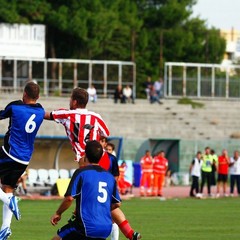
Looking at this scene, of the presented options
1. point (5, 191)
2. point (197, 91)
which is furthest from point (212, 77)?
point (5, 191)

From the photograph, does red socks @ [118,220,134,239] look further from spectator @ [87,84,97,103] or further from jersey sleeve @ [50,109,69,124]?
spectator @ [87,84,97,103]

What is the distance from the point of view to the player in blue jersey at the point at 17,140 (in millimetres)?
15898

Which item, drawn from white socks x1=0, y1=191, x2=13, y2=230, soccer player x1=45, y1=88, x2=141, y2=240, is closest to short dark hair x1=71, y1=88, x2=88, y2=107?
soccer player x1=45, y1=88, x2=141, y2=240

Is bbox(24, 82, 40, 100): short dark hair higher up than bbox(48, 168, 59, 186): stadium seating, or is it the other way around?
bbox(24, 82, 40, 100): short dark hair

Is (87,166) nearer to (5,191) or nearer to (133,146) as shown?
(5,191)

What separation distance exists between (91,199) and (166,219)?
43.2ft

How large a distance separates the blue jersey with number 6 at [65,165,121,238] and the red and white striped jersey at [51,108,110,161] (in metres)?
3.10

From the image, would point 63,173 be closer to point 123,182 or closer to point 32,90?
point 123,182

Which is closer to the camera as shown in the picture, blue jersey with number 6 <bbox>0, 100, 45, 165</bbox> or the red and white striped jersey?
blue jersey with number 6 <bbox>0, 100, 45, 165</bbox>

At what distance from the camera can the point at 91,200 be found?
12906 millimetres

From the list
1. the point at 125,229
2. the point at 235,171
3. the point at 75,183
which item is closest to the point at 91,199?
the point at 75,183

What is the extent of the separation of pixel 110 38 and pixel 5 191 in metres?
58.5

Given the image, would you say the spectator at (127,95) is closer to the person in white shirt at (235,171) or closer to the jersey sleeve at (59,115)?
the person in white shirt at (235,171)

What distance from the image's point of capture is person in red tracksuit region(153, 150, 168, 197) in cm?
4081
